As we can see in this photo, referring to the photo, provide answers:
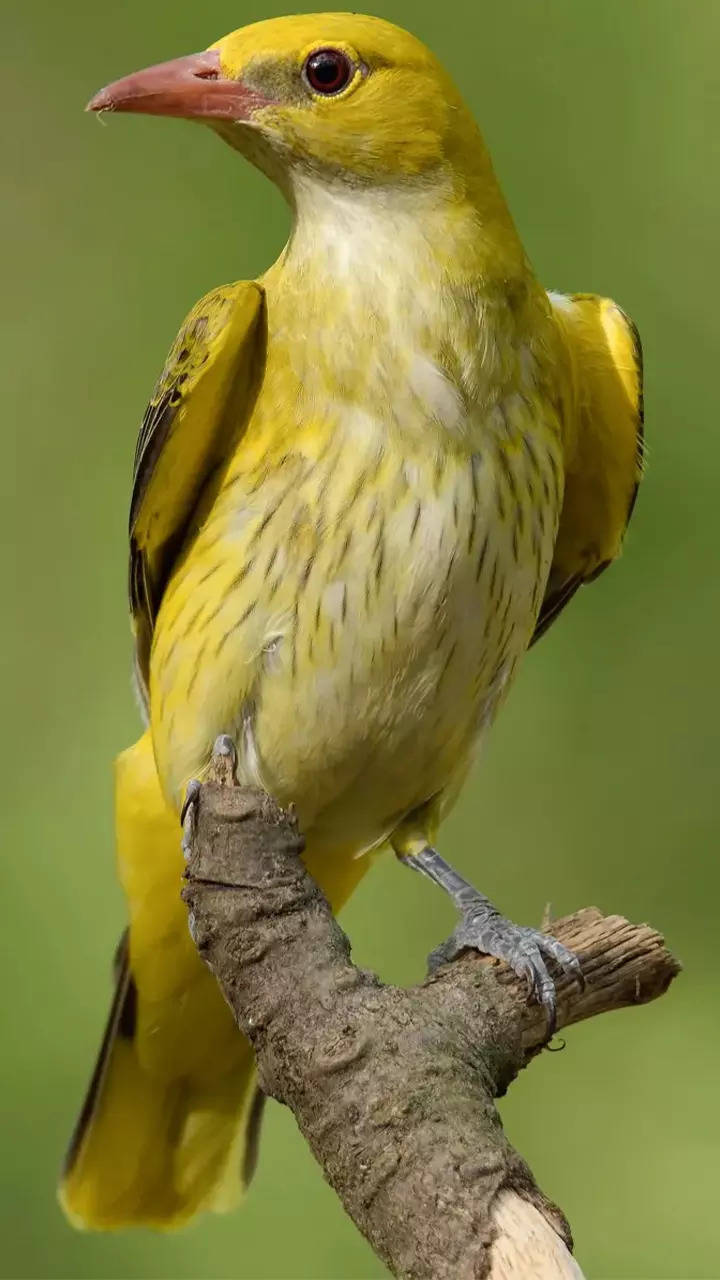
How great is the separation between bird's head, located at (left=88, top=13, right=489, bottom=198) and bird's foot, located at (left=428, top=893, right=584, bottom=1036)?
1.05 metres

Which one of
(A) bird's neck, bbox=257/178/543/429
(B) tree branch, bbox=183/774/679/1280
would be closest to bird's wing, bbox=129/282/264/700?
(A) bird's neck, bbox=257/178/543/429

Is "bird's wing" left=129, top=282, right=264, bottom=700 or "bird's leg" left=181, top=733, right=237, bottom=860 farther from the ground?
"bird's wing" left=129, top=282, right=264, bottom=700

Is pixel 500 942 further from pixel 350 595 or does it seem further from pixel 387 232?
pixel 387 232

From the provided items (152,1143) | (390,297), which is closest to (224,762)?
(390,297)

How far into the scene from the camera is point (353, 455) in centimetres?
245

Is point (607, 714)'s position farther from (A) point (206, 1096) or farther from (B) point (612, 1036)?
(A) point (206, 1096)

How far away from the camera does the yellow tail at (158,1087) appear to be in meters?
2.94

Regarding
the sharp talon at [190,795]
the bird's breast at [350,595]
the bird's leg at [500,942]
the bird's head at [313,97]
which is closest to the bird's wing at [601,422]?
the bird's breast at [350,595]

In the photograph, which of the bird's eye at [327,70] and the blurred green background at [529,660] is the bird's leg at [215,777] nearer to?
the bird's eye at [327,70]

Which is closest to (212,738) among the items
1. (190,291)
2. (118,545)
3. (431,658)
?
(431,658)

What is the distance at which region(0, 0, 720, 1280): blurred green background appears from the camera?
147 inches

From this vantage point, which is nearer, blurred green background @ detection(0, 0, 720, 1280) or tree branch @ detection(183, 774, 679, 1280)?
tree branch @ detection(183, 774, 679, 1280)

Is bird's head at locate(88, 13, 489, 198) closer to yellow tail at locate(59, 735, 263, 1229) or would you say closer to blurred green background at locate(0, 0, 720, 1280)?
yellow tail at locate(59, 735, 263, 1229)

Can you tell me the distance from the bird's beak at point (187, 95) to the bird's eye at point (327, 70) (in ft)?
0.24
